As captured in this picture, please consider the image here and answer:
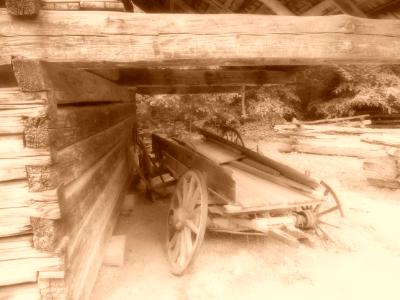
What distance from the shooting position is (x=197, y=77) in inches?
249

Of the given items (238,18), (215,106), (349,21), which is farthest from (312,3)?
(215,106)

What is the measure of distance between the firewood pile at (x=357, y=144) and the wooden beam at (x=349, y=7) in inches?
194

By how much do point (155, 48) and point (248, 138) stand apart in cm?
1216

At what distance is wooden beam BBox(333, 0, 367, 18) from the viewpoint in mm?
2705

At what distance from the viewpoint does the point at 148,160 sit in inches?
241

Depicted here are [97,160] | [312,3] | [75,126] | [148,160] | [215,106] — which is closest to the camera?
[75,126]

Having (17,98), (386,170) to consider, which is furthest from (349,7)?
(386,170)

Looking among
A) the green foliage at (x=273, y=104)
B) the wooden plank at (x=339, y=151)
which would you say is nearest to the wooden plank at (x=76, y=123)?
the wooden plank at (x=339, y=151)

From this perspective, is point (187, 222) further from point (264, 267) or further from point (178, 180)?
point (264, 267)

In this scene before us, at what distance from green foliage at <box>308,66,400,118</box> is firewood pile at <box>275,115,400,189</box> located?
1.26 metres

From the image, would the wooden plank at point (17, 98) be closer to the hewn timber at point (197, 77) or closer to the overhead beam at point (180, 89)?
the hewn timber at point (197, 77)

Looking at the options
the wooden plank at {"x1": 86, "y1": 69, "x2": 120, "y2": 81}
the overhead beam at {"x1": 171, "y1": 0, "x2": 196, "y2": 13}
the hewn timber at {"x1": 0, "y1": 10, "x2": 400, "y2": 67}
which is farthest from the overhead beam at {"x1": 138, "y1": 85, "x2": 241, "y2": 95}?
the hewn timber at {"x1": 0, "y1": 10, "x2": 400, "y2": 67}

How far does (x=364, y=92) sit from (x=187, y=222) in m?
13.7

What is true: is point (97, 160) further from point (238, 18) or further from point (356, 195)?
point (356, 195)
